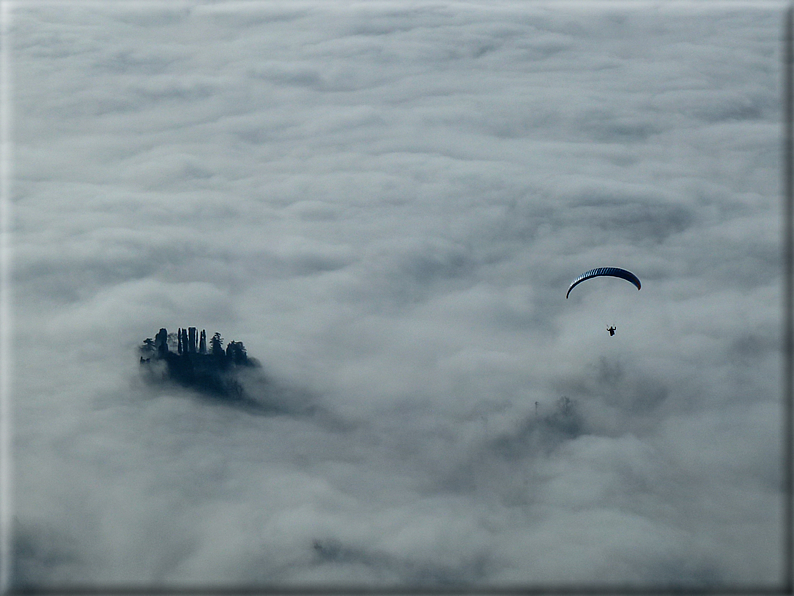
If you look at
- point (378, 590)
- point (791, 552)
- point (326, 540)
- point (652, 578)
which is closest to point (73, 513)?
point (326, 540)

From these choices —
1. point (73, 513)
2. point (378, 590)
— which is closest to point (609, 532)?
point (378, 590)

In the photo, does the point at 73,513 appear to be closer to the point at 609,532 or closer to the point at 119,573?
the point at 119,573

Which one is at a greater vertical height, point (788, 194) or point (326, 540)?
point (788, 194)

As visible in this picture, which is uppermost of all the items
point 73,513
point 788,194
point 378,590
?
point 788,194

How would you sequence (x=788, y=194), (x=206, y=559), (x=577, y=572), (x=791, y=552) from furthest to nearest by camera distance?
(x=206, y=559) → (x=577, y=572) → (x=788, y=194) → (x=791, y=552)

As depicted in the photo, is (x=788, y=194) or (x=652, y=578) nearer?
(x=788, y=194)

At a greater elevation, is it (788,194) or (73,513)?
(788,194)

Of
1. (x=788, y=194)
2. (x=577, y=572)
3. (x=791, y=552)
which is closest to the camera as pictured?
(x=791, y=552)

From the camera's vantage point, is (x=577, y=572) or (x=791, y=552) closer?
(x=791, y=552)

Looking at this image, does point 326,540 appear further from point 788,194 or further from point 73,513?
point 788,194
